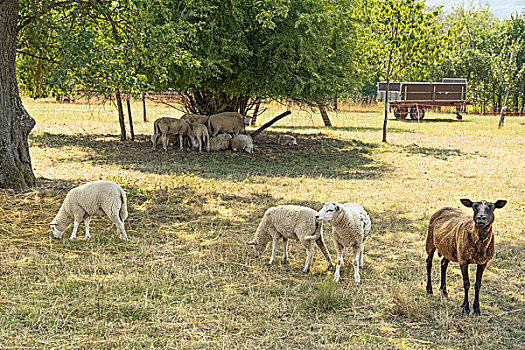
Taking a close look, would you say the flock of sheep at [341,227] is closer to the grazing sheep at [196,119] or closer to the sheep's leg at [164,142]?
the sheep's leg at [164,142]

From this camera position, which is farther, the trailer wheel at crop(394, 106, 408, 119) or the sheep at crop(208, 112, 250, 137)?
the trailer wheel at crop(394, 106, 408, 119)

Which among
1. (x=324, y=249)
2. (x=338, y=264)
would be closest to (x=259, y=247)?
(x=324, y=249)

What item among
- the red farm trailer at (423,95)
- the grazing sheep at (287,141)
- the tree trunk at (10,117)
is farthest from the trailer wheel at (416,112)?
the tree trunk at (10,117)

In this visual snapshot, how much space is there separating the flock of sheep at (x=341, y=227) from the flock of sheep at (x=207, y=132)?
8.87 m

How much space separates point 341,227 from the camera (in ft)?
19.3

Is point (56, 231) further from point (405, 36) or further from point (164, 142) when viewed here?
point (405, 36)

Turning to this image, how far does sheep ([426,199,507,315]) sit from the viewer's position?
4828 mm

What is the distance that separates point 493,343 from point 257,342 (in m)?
2.13

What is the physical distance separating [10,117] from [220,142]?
7.85 metres

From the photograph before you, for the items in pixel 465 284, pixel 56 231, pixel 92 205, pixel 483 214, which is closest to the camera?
pixel 483 214

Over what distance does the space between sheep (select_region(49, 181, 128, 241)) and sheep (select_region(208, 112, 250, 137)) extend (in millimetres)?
9739

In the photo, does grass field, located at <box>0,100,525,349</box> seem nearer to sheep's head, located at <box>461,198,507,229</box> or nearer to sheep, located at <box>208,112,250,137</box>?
sheep's head, located at <box>461,198,507,229</box>

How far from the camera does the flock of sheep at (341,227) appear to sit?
4.96 metres

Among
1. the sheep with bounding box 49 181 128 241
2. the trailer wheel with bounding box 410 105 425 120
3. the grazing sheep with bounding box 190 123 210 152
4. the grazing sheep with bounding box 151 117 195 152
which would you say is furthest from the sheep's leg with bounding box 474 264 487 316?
the trailer wheel with bounding box 410 105 425 120
